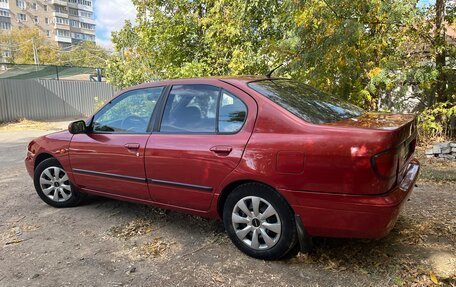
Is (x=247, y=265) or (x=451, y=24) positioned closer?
(x=247, y=265)

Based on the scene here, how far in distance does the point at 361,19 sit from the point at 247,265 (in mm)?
4930

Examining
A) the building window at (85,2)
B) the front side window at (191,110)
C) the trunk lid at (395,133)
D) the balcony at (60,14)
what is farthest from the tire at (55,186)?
the building window at (85,2)

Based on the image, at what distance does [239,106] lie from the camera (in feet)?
10.7

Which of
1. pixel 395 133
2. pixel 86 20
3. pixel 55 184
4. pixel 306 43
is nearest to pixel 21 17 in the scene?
pixel 86 20

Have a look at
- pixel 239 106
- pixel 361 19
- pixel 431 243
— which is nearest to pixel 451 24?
pixel 361 19

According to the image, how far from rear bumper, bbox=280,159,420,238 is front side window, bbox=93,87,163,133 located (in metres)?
1.69

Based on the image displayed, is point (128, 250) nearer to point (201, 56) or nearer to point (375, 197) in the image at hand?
point (375, 197)

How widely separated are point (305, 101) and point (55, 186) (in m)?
3.19

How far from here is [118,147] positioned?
12.6 feet

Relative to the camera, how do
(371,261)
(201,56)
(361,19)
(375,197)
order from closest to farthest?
(375,197) < (371,261) < (361,19) < (201,56)

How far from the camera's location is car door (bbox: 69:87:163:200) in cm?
375

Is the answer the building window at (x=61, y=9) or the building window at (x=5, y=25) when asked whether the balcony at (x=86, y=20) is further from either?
the building window at (x=5, y=25)

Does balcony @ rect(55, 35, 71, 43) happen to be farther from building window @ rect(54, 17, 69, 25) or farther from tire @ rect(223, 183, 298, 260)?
tire @ rect(223, 183, 298, 260)

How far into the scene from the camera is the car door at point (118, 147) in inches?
148
